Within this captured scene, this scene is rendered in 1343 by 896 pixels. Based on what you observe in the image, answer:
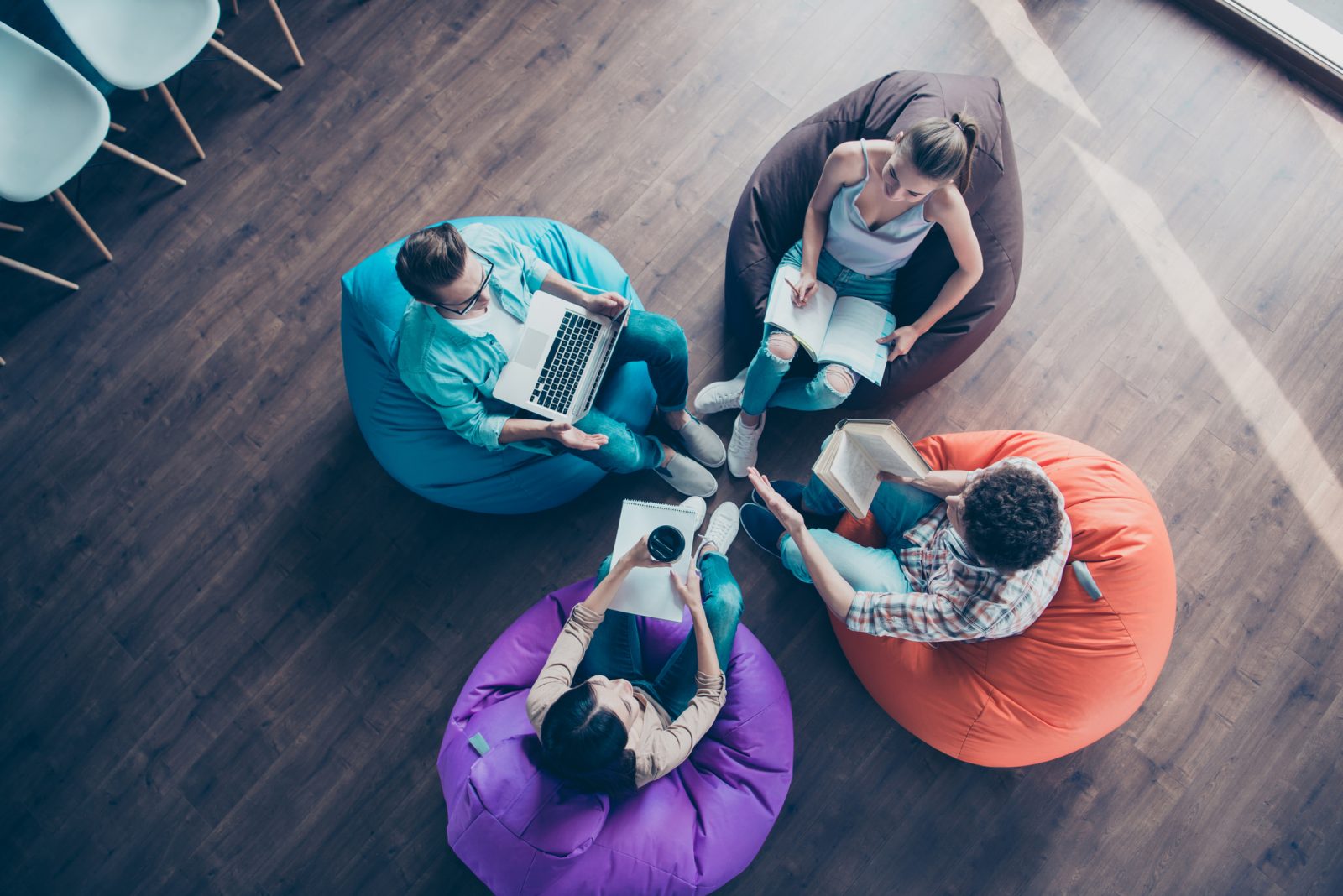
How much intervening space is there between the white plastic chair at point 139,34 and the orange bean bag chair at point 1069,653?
3.08 m

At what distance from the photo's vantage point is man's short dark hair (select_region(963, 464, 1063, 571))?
67.1 inches

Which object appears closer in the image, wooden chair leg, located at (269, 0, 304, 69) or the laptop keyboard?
the laptop keyboard

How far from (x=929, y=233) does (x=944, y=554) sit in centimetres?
103

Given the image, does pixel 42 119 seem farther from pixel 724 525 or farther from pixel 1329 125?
pixel 1329 125

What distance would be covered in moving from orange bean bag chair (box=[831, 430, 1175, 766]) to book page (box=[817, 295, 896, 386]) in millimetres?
419

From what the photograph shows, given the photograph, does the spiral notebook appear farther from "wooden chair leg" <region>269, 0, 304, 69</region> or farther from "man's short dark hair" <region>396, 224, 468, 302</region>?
"wooden chair leg" <region>269, 0, 304, 69</region>

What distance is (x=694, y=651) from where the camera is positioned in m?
2.15

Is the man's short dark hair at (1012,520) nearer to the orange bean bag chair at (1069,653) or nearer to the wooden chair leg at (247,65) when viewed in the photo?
the orange bean bag chair at (1069,653)

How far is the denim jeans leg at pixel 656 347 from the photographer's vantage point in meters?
2.31

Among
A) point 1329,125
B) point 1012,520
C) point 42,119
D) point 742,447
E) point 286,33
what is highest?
point 1329,125

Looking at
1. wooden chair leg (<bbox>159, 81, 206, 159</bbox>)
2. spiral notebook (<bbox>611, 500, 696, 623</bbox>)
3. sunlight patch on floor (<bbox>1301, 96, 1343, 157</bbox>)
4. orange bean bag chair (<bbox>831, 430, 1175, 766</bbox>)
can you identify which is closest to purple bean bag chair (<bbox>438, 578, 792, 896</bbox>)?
spiral notebook (<bbox>611, 500, 696, 623</bbox>)

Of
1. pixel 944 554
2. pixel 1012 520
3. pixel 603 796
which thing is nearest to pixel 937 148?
→ pixel 1012 520

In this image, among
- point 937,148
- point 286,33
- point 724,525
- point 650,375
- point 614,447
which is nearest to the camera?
point 937,148

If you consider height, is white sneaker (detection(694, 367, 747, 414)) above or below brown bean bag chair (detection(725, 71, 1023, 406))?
below
